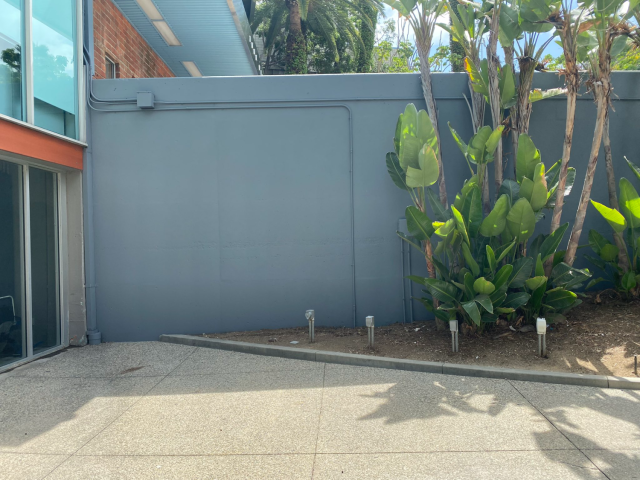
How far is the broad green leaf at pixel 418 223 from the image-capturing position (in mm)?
6633

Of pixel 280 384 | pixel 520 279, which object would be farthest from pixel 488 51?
pixel 280 384

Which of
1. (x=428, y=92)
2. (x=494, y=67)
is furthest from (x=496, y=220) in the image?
(x=428, y=92)

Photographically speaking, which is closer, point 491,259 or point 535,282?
point 491,259

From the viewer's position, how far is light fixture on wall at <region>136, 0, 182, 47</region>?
9.34 metres

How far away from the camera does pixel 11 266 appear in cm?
662

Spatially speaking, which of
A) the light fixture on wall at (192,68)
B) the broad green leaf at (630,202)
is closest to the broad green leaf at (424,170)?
the broad green leaf at (630,202)

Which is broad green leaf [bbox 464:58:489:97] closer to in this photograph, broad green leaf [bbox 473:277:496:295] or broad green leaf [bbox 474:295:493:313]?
broad green leaf [bbox 473:277:496:295]

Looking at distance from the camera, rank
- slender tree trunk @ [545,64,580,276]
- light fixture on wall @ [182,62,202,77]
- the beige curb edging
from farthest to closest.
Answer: light fixture on wall @ [182,62,202,77]
slender tree trunk @ [545,64,580,276]
the beige curb edging

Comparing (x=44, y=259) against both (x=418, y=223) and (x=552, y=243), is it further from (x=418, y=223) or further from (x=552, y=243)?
(x=552, y=243)

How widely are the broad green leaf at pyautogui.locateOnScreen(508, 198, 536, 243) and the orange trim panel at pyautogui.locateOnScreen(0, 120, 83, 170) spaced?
5875mm

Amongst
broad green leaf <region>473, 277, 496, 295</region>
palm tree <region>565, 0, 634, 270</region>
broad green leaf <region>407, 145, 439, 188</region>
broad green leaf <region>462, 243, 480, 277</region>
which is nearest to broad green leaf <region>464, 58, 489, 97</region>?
palm tree <region>565, 0, 634, 270</region>

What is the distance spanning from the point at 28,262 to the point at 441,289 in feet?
17.4

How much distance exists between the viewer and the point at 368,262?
812cm

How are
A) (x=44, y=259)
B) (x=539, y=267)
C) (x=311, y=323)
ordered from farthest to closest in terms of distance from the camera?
(x=44, y=259) < (x=311, y=323) < (x=539, y=267)
